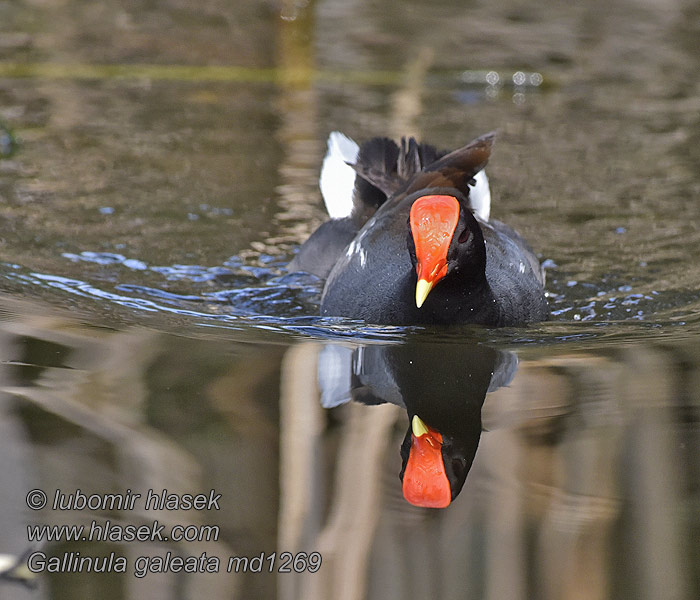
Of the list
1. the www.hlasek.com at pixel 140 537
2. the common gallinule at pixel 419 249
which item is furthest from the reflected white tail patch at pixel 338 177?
the www.hlasek.com at pixel 140 537

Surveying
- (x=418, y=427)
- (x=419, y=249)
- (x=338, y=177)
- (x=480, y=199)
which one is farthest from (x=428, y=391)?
(x=338, y=177)

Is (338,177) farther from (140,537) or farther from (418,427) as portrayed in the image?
(140,537)

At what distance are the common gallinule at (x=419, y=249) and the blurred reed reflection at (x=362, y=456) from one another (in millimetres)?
234

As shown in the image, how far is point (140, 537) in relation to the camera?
7.78 feet

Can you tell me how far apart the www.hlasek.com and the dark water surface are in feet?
0.04

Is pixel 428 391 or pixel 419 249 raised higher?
pixel 419 249

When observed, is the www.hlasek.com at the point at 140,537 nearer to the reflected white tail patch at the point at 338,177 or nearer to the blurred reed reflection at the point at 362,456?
the blurred reed reflection at the point at 362,456

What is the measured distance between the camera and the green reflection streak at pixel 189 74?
7753 millimetres

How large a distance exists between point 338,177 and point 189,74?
3.19 metres

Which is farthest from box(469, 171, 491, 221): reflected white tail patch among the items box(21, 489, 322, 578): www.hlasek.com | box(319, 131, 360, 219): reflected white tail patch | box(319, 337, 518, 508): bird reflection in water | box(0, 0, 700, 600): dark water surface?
box(21, 489, 322, 578): www.hlasek.com

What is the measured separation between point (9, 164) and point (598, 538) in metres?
4.49

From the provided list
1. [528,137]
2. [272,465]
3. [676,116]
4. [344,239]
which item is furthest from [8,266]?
[676,116]

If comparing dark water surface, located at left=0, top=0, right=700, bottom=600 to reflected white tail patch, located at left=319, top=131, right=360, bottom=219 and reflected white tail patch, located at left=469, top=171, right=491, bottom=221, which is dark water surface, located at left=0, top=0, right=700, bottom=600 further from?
reflected white tail patch, located at left=469, top=171, right=491, bottom=221

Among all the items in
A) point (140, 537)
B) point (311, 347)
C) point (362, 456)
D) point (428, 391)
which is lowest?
point (140, 537)
